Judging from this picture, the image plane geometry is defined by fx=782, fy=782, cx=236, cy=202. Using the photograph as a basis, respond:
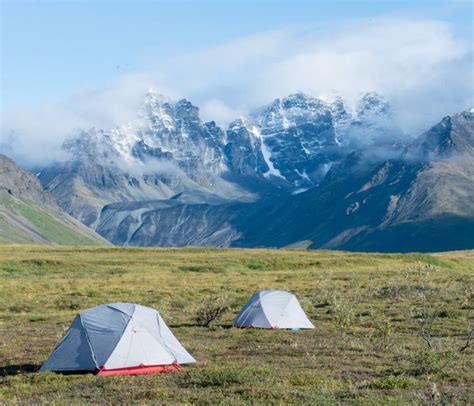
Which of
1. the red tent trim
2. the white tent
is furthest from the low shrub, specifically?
the red tent trim

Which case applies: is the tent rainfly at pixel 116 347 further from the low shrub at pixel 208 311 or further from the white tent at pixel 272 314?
the low shrub at pixel 208 311

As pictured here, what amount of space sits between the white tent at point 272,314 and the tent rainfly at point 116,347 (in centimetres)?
1377

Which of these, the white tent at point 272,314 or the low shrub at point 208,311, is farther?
the low shrub at point 208,311

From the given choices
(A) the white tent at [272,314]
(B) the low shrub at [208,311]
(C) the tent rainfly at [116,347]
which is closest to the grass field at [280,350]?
(B) the low shrub at [208,311]

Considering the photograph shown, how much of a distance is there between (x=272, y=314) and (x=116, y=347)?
54.9 ft

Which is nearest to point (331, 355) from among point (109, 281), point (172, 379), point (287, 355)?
point (287, 355)

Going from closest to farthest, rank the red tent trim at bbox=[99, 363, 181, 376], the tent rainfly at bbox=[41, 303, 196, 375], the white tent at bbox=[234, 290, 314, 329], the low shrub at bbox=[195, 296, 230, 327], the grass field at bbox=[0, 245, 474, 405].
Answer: the grass field at bbox=[0, 245, 474, 405] < the red tent trim at bbox=[99, 363, 181, 376] < the tent rainfly at bbox=[41, 303, 196, 375] < the white tent at bbox=[234, 290, 314, 329] < the low shrub at bbox=[195, 296, 230, 327]

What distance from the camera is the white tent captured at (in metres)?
43.7

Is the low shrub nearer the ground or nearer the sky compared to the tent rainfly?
nearer the ground

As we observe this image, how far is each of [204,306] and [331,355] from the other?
589 inches

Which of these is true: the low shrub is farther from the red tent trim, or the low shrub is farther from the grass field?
the red tent trim

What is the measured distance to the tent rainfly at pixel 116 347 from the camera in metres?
28.5

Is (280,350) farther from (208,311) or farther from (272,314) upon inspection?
(208,311)

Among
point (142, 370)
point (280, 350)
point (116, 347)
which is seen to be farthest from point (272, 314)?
point (116, 347)
